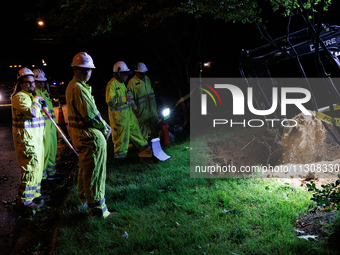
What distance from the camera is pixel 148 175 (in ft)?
18.0

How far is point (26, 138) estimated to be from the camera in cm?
453

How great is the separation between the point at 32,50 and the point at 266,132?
4807cm

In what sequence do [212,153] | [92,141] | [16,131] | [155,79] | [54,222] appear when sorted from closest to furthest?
1. [92,141]
2. [54,222]
3. [16,131]
4. [212,153]
5. [155,79]

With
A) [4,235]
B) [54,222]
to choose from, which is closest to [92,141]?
[54,222]

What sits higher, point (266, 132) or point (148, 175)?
point (266, 132)

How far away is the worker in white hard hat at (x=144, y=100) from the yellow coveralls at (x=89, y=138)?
11.1ft

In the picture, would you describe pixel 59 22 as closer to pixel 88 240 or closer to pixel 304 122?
pixel 88 240

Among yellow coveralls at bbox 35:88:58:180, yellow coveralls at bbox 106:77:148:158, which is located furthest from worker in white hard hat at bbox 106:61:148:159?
yellow coveralls at bbox 35:88:58:180

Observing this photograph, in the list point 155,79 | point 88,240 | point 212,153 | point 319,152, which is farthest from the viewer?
point 155,79

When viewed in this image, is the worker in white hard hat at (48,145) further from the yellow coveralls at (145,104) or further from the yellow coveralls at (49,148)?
the yellow coveralls at (145,104)

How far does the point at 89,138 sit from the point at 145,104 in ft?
A: 12.5

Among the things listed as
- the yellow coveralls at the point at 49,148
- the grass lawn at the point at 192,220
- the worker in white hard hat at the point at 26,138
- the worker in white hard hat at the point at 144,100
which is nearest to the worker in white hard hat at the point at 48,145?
the yellow coveralls at the point at 49,148

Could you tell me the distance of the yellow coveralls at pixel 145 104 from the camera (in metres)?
7.24

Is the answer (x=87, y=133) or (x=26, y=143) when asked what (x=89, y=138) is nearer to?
(x=87, y=133)
